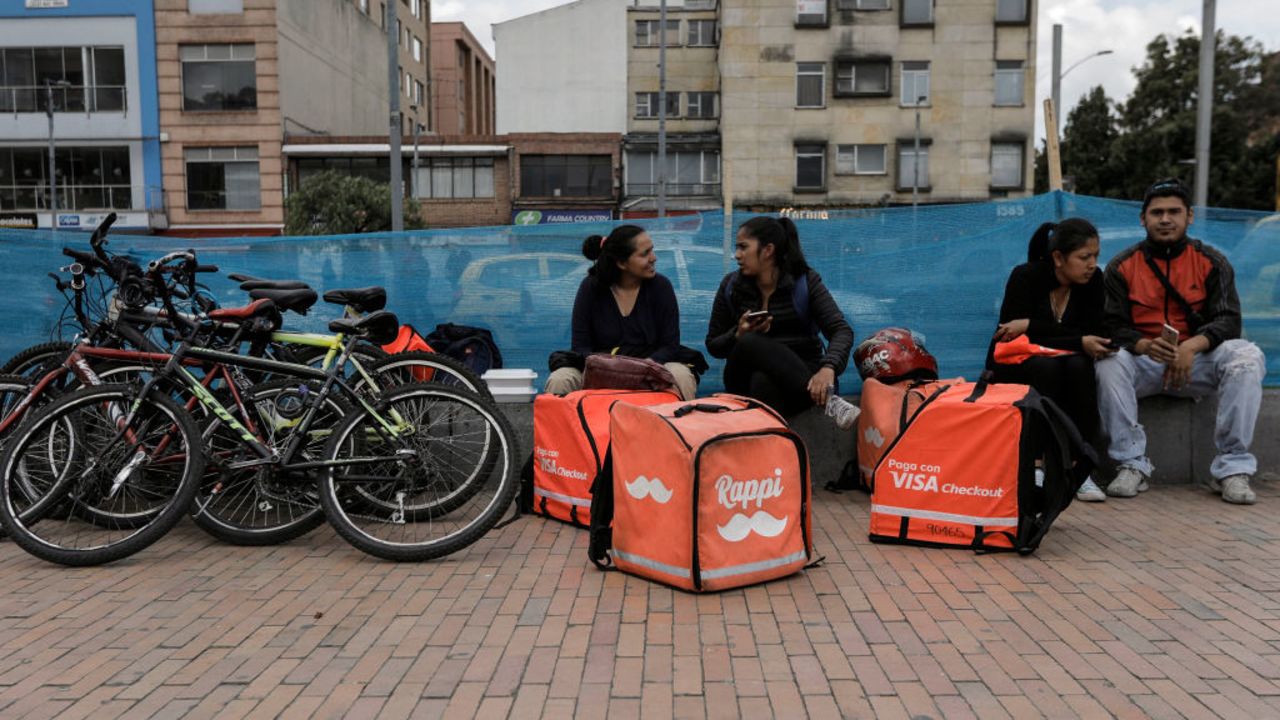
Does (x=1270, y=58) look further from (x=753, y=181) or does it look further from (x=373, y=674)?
(x=373, y=674)

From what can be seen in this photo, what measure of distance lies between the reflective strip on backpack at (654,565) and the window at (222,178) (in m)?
38.9

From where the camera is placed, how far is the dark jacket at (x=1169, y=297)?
5934mm

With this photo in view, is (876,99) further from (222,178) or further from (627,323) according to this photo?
(627,323)

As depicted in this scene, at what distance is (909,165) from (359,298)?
40.6 metres

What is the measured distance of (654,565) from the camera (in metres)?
4.33

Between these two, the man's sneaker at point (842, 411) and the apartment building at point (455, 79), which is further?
the apartment building at point (455, 79)

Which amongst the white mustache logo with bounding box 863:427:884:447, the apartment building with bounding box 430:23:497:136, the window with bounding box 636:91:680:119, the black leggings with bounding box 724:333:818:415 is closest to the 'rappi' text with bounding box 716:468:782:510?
the black leggings with bounding box 724:333:818:415

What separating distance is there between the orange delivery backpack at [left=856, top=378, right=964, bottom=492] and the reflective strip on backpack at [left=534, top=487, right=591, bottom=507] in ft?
5.34

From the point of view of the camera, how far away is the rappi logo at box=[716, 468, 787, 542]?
4.18m

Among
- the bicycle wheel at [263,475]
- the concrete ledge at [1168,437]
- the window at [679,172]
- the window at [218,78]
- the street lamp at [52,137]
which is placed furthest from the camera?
the window at [679,172]

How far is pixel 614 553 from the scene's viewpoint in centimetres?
455

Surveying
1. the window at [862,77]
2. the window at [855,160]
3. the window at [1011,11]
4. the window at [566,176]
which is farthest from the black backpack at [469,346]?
the window at [1011,11]

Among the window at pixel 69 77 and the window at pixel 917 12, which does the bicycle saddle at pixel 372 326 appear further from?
the window at pixel 917 12

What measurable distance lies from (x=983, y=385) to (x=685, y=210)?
130ft
